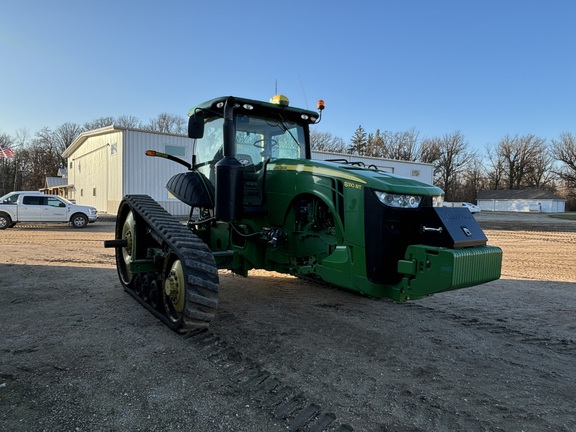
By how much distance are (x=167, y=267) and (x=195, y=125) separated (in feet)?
5.62

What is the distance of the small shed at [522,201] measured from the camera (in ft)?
222

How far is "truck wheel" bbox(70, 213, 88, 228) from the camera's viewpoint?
61.9 feet

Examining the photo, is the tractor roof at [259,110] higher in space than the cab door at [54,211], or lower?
higher

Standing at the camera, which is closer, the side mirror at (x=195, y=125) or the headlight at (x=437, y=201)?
the headlight at (x=437, y=201)

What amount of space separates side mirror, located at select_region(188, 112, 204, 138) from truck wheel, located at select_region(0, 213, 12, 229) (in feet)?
55.2

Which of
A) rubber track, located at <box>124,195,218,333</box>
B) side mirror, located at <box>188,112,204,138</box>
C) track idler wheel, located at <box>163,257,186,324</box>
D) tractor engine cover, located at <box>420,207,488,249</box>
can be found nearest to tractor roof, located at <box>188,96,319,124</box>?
side mirror, located at <box>188,112,204,138</box>

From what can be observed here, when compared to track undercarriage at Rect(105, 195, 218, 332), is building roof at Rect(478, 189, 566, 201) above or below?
above

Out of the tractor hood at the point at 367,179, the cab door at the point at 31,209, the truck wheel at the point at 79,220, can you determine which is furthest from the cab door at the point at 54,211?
the tractor hood at the point at 367,179

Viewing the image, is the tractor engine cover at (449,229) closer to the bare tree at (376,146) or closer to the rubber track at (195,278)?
the rubber track at (195,278)

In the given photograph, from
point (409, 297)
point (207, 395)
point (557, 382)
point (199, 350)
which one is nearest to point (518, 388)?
point (557, 382)

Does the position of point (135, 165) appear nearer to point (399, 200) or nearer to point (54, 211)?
point (54, 211)

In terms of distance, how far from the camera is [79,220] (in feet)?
62.3

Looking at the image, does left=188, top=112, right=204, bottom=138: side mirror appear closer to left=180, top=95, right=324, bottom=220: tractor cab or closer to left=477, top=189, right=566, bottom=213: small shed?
left=180, top=95, right=324, bottom=220: tractor cab

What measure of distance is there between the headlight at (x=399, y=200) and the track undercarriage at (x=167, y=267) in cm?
177
